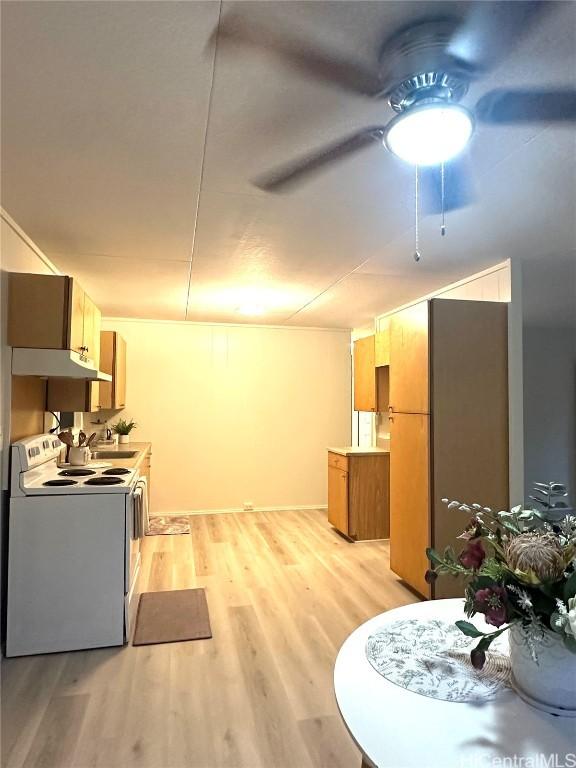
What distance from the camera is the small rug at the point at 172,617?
274 centimetres

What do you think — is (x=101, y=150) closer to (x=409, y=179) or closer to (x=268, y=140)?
(x=268, y=140)

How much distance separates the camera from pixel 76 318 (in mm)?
2902

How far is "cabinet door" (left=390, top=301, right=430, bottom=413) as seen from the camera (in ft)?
10.5

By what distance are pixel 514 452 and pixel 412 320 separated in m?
1.19

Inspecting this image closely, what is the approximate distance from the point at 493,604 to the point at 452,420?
2.32m

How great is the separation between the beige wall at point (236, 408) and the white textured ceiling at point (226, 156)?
2.19 m

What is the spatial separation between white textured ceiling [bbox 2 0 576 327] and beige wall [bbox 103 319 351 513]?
2191mm

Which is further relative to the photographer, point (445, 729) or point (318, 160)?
point (318, 160)

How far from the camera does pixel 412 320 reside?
3381mm

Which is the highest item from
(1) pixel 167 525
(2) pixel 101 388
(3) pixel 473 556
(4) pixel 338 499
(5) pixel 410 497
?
(2) pixel 101 388

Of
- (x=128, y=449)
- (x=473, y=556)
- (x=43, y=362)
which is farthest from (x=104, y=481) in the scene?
(x=473, y=556)

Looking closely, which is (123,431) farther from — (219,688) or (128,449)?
(219,688)

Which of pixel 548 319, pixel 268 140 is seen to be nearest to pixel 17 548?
pixel 268 140

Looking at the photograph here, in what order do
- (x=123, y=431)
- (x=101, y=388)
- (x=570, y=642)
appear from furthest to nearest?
(x=123, y=431) → (x=101, y=388) → (x=570, y=642)
